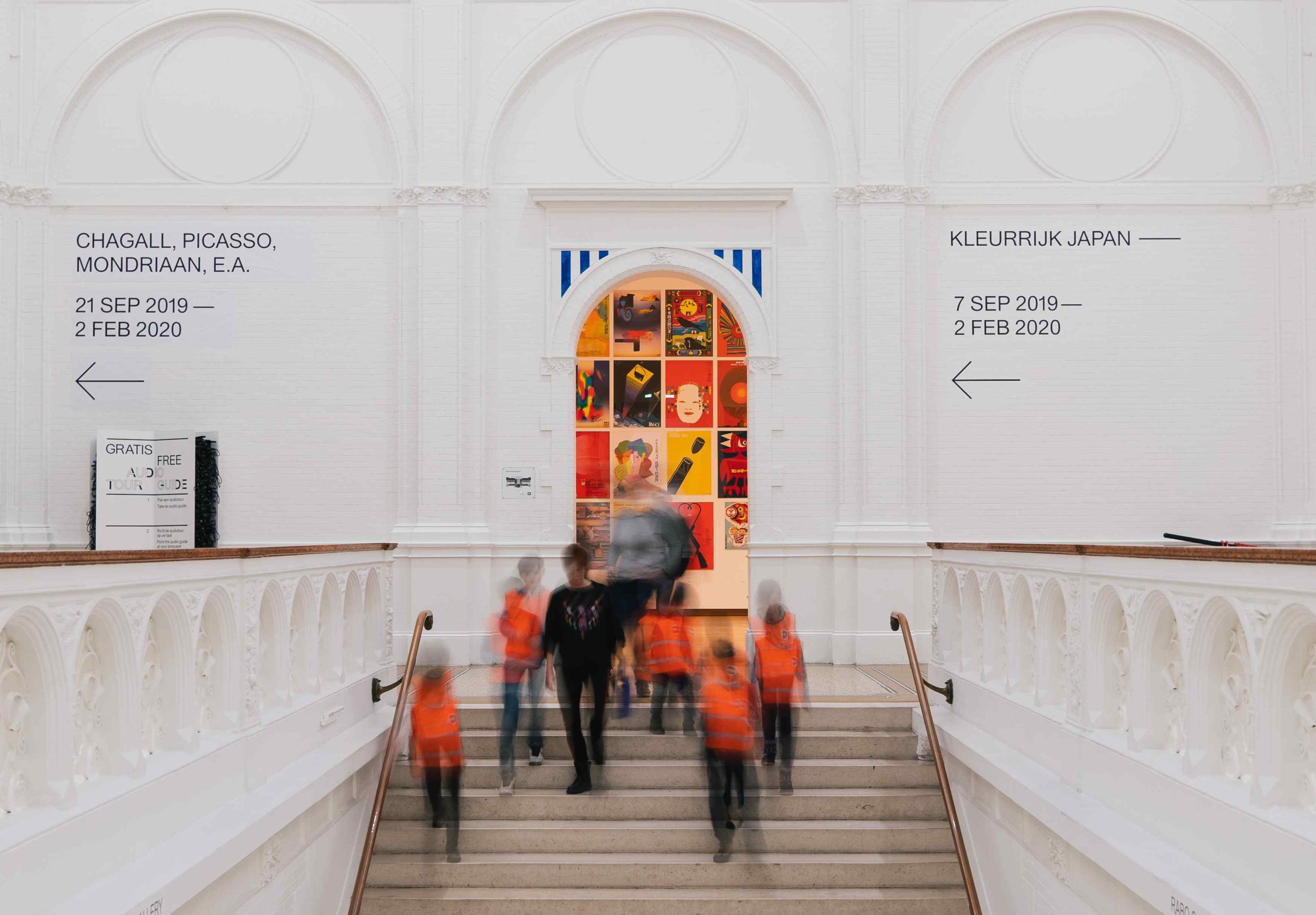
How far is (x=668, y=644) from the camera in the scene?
8234 millimetres

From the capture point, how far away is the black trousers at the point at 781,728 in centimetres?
738

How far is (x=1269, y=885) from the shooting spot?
148 inches

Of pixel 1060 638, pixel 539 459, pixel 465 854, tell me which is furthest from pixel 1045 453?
pixel 465 854

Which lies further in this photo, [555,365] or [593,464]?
[593,464]

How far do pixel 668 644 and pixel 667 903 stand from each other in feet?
6.51

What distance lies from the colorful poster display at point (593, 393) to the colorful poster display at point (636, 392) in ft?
0.58

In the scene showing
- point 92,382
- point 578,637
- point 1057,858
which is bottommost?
point 1057,858

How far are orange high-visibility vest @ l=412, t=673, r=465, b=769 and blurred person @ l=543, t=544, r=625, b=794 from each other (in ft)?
2.49

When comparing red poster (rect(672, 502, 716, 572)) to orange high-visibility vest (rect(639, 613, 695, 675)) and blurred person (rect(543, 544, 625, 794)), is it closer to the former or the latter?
orange high-visibility vest (rect(639, 613, 695, 675))

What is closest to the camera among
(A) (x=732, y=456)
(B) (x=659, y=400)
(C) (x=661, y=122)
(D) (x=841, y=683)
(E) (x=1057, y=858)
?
(E) (x=1057, y=858)

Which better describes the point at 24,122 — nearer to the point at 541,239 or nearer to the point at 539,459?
the point at 541,239

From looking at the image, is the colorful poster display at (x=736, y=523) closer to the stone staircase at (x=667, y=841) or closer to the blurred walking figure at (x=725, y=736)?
the stone staircase at (x=667, y=841)

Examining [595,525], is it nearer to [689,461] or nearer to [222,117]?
[689,461]

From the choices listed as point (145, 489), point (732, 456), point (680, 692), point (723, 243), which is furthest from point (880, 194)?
point (145, 489)
